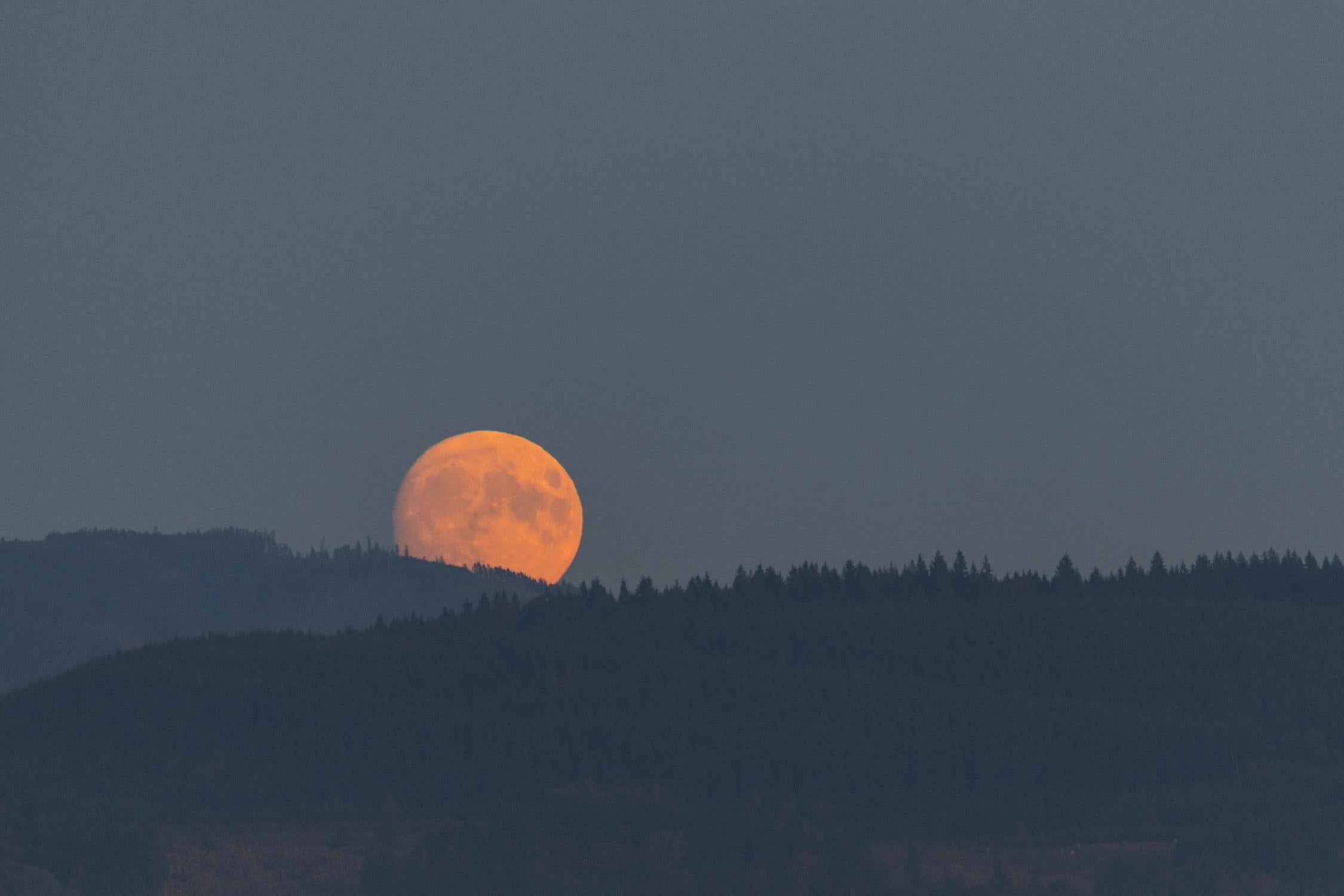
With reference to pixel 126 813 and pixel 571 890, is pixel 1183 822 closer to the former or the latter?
pixel 571 890

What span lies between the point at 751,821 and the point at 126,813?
54.6 m

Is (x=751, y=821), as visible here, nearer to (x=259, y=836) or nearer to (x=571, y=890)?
(x=571, y=890)

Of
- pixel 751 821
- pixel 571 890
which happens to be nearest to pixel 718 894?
pixel 571 890

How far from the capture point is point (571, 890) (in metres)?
177

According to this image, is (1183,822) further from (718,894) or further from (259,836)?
(259,836)

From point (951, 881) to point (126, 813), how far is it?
231 feet

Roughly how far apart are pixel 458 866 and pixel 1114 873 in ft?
173

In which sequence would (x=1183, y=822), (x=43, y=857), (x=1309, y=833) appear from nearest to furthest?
(x=43, y=857), (x=1309, y=833), (x=1183, y=822)

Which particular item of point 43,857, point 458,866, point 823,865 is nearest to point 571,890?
point 458,866

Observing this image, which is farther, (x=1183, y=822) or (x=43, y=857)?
(x=1183, y=822)

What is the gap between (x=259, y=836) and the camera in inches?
7520

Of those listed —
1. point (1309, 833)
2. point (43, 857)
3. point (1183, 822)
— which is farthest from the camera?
point (1183, 822)

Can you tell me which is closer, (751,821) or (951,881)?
(951,881)

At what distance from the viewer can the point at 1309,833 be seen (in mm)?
182375
